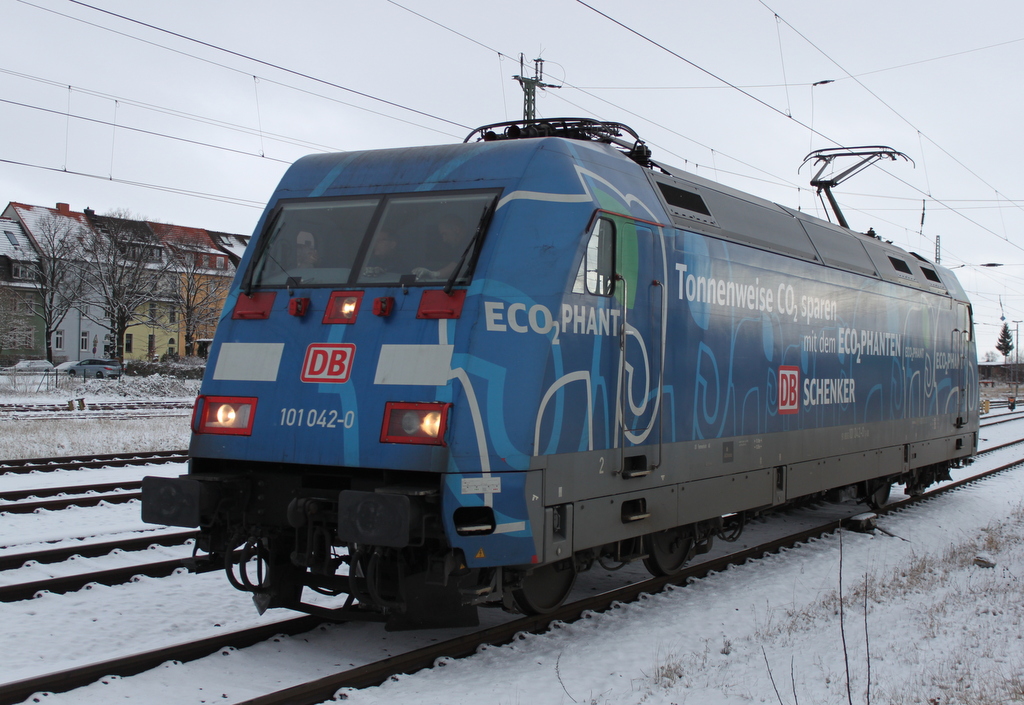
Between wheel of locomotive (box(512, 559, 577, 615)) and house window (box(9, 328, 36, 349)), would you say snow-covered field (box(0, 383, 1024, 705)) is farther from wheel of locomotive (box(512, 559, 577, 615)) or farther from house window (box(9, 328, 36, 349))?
house window (box(9, 328, 36, 349))

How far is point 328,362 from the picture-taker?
5707 millimetres

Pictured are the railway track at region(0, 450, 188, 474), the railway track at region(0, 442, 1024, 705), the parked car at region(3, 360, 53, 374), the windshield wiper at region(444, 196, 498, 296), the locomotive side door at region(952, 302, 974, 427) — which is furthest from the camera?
the parked car at region(3, 360, 53, 374)

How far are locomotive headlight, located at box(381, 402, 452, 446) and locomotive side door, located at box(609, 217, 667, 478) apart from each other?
152 centimetres

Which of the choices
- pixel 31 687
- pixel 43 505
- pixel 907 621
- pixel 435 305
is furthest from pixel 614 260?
pixel 43 505

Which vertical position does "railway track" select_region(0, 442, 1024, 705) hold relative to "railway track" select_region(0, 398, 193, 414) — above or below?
below

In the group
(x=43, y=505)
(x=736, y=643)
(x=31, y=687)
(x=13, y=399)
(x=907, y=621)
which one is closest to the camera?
(x=31, y=687)

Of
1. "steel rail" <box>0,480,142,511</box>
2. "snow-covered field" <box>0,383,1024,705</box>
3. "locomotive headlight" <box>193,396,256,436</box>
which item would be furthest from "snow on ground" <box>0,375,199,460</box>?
"locomotive headlight" <box>193,396,256,436</box>

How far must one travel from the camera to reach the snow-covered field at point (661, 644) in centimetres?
499

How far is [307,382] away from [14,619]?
2.79 metres

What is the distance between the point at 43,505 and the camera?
10.3m

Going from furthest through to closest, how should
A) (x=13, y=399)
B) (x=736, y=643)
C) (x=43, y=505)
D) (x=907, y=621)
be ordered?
(x=13, y=399), (x=43, y=505), (x=907, y=621), (x=736, y=643)

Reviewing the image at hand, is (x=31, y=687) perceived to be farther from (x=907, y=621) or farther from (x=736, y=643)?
(x=907, y=621)

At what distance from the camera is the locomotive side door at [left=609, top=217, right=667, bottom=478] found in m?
6.21

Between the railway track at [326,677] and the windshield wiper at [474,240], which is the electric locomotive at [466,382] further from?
the railway track at [326,677]
